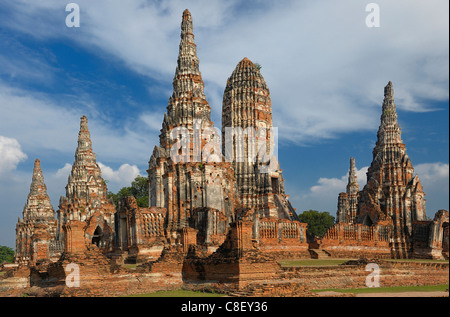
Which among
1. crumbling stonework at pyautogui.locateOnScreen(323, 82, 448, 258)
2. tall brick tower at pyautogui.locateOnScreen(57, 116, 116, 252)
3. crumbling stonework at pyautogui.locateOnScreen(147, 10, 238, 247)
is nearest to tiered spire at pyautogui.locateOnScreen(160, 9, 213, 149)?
crumbling stonework at pyautogui.locateOnScreen(147, 10, 238, 247)

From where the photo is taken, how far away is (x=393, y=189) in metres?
47.2

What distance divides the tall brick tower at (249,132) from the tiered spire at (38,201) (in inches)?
875

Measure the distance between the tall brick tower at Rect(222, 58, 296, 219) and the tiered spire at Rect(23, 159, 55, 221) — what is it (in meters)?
22.2

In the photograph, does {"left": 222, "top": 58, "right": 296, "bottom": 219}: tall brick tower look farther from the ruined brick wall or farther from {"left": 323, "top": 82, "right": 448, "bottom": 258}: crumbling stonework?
{"left": 323, "top": 82, "right": 448, "bottom": 258}: crumbling stonework

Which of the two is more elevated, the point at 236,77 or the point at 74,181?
the point at 236,77

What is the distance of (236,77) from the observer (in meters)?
54.2

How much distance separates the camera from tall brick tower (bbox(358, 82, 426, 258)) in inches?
1790

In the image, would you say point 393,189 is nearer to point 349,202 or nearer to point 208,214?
point 349,202

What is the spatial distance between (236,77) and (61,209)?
926 inches

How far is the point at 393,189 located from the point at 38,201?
3839 cm

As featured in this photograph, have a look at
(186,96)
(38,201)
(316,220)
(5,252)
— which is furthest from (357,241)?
(5,252)
